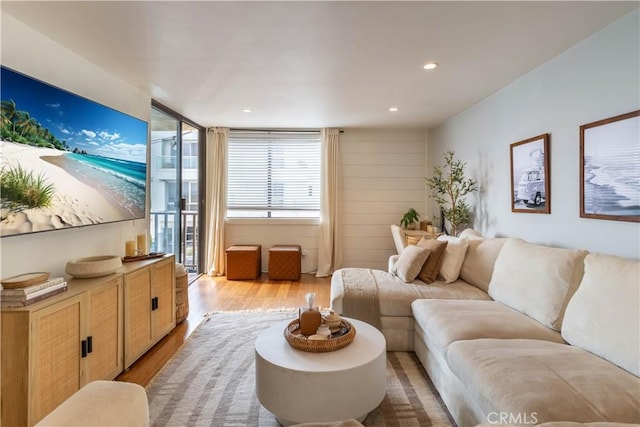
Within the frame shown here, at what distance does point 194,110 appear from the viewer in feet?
13.4

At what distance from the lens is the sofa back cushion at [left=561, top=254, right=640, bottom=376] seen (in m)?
1.43

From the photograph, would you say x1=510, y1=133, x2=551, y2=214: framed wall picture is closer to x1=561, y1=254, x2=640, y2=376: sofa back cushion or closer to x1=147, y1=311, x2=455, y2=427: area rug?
x1=561, y1=254, x2=640, y2=376: sofa back cushion

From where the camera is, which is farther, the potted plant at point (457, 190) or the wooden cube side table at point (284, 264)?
the wooden cube side table at point (284, 264)

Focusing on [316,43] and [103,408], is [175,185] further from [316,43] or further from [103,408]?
[103,408]

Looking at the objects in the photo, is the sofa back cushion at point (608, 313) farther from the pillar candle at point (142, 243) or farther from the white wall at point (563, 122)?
the pillar candle at point (142, 243)

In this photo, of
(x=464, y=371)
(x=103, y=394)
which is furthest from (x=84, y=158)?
(x=464, y=371)

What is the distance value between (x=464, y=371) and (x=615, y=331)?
741 millimetres

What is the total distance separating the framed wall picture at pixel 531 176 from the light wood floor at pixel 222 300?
2.41 meters

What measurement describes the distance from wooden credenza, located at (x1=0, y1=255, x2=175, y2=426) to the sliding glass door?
4.11 feet

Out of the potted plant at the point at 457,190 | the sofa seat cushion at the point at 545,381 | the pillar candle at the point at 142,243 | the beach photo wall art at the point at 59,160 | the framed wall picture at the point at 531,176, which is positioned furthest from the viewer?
the potted plant at the point at 457,190

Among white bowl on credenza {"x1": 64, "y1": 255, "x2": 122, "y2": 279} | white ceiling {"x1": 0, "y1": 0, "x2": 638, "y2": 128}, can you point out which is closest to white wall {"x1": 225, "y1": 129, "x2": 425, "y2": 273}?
white ceiling {"x1": 0, "y1": 0, "x2": 638, "y2": 128}

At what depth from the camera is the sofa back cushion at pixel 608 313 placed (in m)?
1.43

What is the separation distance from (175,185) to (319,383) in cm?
353

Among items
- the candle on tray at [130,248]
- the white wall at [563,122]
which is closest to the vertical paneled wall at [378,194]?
the white wall at [563,122]
